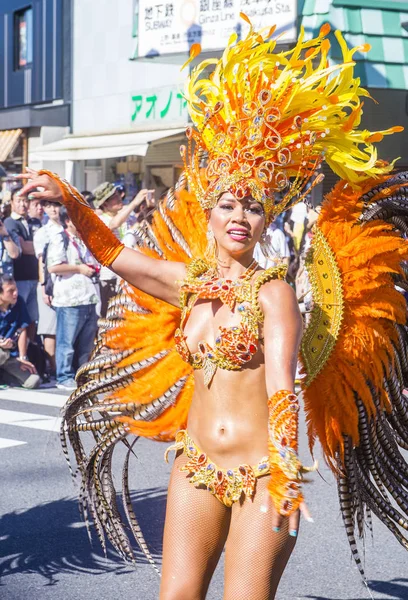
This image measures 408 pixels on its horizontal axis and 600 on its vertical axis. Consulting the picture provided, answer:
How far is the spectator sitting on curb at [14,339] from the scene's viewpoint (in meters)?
9.30

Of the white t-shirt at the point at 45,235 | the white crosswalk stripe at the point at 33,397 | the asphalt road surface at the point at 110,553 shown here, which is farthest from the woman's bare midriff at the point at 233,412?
the white t-shirt at the point at 45,235

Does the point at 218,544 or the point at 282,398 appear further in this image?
the point at 218,544

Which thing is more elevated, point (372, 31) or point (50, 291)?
point (372, 31)

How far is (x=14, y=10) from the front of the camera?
75.6 feet

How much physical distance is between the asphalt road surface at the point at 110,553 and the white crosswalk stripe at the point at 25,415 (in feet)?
2.28

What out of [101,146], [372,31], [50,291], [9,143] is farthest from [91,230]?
[9,143]

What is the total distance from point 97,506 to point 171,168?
553 inches

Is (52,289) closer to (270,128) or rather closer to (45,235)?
(45,235)

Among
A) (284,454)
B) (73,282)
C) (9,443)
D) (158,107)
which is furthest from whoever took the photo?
(158,107)

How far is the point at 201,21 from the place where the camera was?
14.8 m

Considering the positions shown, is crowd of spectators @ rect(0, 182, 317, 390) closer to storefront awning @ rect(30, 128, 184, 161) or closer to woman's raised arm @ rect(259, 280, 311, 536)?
storefront awning @ rect(30, 128, 184, 161)

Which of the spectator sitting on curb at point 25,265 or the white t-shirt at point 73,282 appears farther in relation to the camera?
the spectator sitting on curb at point 25,265

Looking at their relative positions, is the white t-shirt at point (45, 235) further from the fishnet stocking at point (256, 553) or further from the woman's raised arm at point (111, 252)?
the fishnet stocking at point (256, 553)

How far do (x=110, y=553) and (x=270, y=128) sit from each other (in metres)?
2.66
